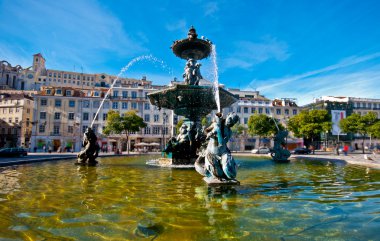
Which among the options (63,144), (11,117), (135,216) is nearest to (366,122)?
(135,216)

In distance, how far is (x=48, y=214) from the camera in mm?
4438

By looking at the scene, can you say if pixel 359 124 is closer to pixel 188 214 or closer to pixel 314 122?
pixel 314 122

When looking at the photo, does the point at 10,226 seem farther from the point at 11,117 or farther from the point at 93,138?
the point at 11,117

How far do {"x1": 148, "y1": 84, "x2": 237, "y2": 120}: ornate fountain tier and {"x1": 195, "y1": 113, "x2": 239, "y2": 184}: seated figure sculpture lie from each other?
24.1ft

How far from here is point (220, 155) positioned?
702cm

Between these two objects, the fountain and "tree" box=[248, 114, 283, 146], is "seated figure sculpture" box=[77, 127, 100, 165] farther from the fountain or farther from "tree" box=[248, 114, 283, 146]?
"tree" box=[248, 114, 283, 146]

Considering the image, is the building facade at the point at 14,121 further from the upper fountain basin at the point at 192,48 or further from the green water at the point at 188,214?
the green water at the point at 188,214

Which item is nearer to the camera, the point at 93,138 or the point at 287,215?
the point at 287,215

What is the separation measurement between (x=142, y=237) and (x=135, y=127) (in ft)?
151

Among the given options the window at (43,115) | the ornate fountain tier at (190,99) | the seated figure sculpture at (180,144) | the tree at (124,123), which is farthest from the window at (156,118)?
the seated figure sculpture at (180,144)

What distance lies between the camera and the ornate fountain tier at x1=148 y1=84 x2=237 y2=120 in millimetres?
14398

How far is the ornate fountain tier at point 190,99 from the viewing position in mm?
14398

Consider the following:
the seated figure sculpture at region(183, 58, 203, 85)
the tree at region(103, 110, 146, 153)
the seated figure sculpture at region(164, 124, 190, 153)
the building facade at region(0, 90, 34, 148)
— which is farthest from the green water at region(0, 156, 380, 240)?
the building facade at region(0, 90, 34, 148)

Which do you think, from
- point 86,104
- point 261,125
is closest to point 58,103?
point 86,104
